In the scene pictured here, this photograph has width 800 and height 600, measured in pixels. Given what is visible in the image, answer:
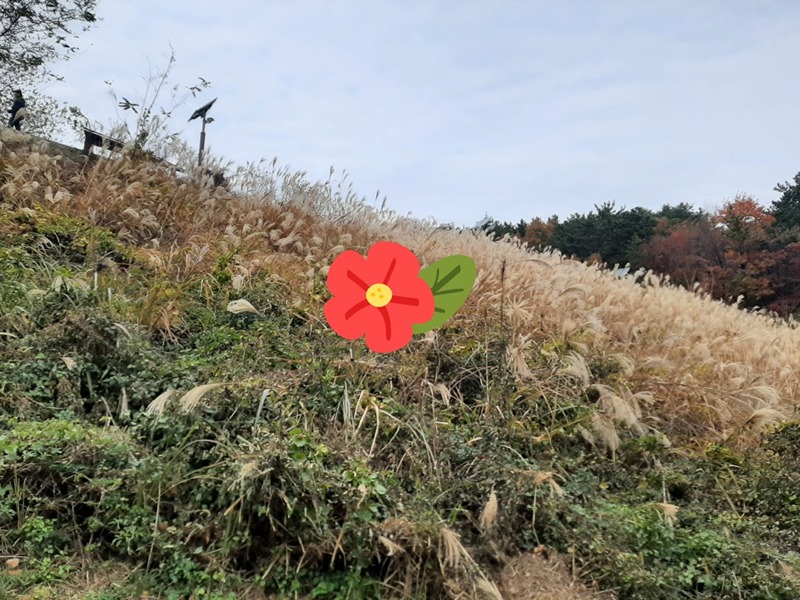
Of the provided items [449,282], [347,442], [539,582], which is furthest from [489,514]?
[449,282]

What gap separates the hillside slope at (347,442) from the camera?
96.6 inches

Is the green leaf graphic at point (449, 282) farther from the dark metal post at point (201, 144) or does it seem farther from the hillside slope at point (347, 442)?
the dark metal post at point (201, 144)

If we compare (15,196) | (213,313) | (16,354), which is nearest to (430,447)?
(213,313)

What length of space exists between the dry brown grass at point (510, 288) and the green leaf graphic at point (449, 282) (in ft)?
2.47

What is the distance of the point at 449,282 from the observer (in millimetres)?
2805

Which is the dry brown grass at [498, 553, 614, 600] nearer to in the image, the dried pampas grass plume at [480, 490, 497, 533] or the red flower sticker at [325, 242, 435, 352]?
the dried pampas grass plume at [480, 490, 497, 533]

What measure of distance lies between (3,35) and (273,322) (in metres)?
9.82

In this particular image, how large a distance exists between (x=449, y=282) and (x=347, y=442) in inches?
36.9

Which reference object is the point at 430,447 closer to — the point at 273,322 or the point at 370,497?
the point at 370,497

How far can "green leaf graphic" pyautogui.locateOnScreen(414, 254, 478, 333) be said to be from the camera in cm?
277

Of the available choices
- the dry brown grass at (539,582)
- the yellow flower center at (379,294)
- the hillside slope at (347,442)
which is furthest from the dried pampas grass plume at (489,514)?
the yellow flower center at (379,294)

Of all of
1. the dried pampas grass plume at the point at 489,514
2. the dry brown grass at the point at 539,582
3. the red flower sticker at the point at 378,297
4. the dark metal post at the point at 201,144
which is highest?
the dark metal post at the point at 201,144

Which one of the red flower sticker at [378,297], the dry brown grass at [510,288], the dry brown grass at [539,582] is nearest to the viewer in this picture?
the dry brown grass at [539,582]

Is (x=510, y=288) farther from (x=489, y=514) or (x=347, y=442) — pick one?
(x=489, y=514)
